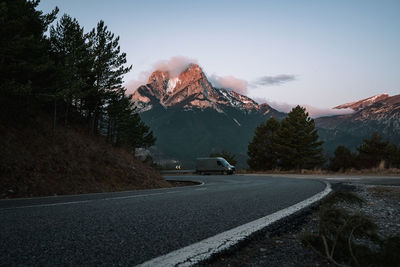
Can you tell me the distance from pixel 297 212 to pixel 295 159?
39221mm

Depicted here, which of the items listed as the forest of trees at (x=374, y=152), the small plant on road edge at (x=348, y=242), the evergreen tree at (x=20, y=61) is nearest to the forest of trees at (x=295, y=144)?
the forest of trees at (x=374, y=152)

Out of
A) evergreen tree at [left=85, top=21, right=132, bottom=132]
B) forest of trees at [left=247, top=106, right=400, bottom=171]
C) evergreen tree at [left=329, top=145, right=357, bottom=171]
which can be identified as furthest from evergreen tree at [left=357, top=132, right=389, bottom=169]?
evergreen tree at [left=85, top=21, right=132, bottom=132]

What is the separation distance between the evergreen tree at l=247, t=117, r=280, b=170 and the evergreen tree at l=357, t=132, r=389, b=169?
23.8 metres

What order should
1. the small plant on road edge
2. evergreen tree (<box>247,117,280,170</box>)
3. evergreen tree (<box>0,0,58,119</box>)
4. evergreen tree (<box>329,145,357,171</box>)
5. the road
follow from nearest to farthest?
the small plant on road edge
the road
evergreen tree (<box>0,0,58,119</box>)
evergreen tree (<box>247,117,280,170</box>)
evergreen tree (<box>329,145,357,171</box>)

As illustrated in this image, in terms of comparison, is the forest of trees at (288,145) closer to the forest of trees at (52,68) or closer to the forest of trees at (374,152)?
the forest of trees at (374,152)

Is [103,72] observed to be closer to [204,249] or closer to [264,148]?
[204,249]

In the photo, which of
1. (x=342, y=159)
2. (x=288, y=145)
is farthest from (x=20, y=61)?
(x=342, y=159)

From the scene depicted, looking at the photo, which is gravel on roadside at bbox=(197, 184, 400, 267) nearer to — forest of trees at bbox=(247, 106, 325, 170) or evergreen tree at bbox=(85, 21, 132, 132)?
evergreen tree at bbox=(85, 21, 132, 132)

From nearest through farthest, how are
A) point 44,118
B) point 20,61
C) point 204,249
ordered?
point 204,249, point 20,61, point 44,118

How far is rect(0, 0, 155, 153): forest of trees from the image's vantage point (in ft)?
37.4

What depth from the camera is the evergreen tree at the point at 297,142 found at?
135ft

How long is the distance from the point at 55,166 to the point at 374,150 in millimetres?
61882

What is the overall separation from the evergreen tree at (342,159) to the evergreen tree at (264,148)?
2510cm

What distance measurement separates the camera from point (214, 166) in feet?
102
